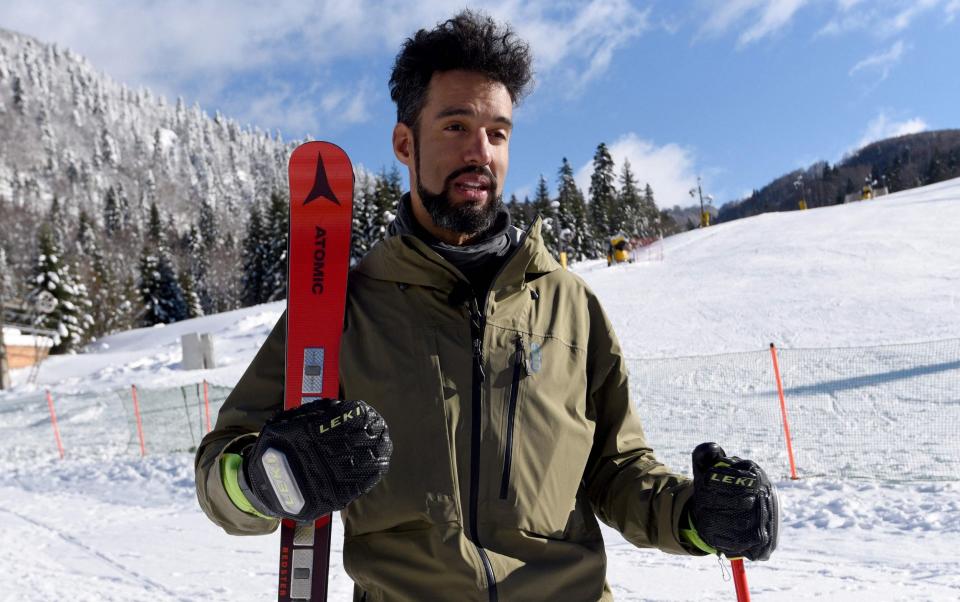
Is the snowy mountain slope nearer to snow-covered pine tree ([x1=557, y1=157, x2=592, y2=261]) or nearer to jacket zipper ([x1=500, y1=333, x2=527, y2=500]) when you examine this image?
jacket zipper ([x1=500, y1=333, x2=527, y2=500])

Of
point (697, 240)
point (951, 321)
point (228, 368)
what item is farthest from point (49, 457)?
point (697, 240)

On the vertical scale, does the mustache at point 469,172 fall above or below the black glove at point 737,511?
above

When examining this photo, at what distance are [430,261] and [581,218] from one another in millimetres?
58822

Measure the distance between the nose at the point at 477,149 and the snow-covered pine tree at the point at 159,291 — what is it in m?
52.1

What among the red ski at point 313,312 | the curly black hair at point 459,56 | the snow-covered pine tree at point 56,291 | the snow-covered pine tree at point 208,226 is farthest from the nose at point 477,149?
the snow-covered pine tree at point 208,226

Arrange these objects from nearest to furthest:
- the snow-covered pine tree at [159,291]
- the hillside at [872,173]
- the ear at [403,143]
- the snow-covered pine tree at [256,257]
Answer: the ear at [403,143] < the snow-covered pine tree at [159,291] < the snow-covered pine tree at [256,257] < the hillside at [872,173]

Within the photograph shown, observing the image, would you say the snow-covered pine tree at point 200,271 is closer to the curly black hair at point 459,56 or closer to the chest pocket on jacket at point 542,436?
the curly black hair at point 459,56

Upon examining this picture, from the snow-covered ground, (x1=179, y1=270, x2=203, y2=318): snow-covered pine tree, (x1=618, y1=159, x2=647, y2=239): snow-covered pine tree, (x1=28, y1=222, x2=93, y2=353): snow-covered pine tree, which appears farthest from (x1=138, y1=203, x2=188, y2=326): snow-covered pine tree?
(x1=618, y1=159, x2=647, y2=239): snow-covered pine tree

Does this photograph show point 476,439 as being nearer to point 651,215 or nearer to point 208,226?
point 651,215

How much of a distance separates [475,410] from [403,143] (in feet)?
2.67

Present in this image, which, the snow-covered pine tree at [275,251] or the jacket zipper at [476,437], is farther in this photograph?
the snow-covered pine tree at [275,251]

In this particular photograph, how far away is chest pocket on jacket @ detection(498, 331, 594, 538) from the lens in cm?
153

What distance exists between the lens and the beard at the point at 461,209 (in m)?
1.76

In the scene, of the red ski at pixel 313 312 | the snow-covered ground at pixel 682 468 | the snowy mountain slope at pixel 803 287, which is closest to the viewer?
the red ski at pixel 313 312
